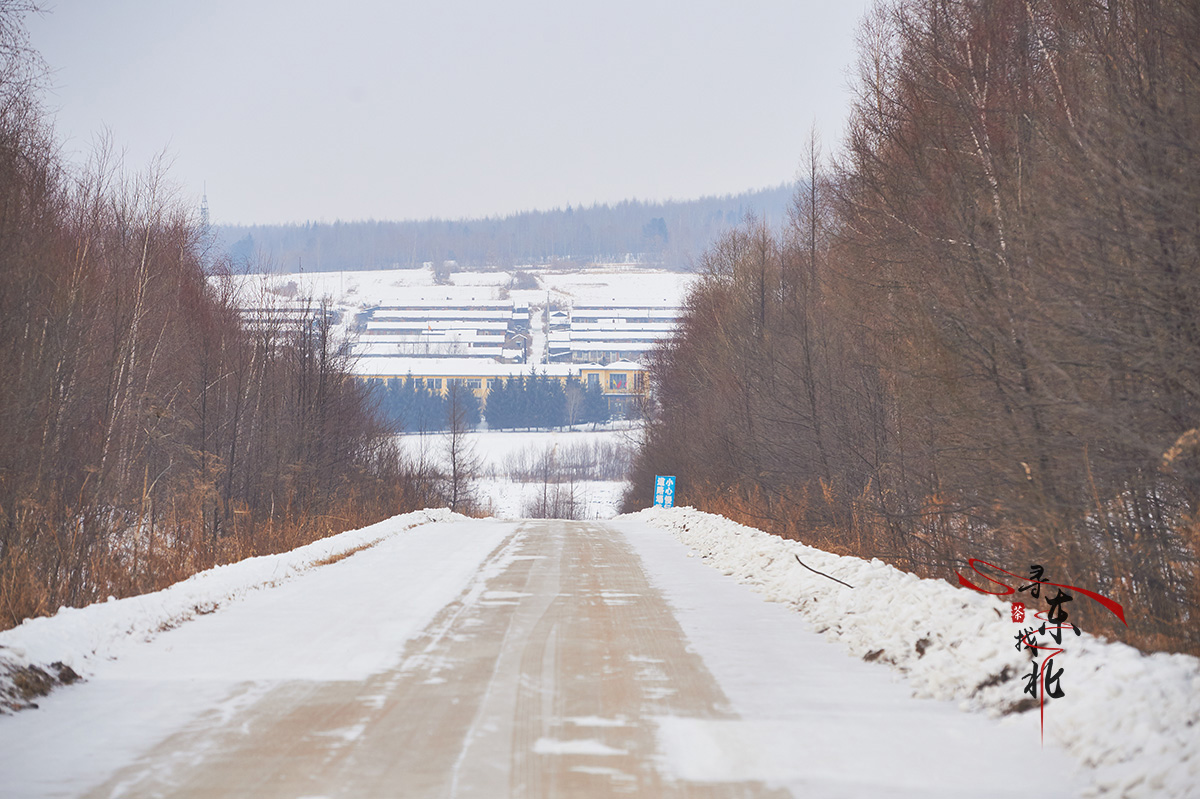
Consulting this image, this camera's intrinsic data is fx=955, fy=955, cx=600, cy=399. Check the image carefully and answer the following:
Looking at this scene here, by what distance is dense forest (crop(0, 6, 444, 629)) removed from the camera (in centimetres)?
1266

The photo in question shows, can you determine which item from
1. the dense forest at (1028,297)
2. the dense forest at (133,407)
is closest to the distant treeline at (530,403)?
the dense forest at (133,407)

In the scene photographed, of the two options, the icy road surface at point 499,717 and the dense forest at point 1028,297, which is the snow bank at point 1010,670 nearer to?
the icy road surface at point 499,717

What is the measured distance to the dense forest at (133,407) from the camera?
12656 millimetres

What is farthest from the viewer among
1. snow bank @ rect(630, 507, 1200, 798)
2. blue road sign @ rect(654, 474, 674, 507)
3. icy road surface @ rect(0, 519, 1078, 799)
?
blue road sign @ rect(654, 474, 674, 507)

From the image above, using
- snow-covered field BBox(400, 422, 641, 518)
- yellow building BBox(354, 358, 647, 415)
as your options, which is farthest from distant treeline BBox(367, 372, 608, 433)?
snow-covered field BBox(400, 422, 641, 518)

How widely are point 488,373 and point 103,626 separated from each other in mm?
139779

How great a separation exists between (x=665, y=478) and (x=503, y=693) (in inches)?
1303

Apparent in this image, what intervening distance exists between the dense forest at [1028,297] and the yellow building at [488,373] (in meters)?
114

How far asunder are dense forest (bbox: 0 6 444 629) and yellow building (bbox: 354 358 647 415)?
99.9 metres

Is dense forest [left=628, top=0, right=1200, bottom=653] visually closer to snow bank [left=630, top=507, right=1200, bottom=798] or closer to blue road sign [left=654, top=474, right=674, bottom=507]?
snow bank [left=630, top=507, right=1200, bottom=798]

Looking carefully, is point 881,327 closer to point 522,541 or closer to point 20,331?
point 522,541

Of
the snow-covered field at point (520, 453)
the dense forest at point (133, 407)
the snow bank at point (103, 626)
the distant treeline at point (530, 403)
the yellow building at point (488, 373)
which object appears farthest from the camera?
the yellow building at point (488, 373)

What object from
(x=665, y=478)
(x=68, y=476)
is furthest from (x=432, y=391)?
(x=68, y=476)

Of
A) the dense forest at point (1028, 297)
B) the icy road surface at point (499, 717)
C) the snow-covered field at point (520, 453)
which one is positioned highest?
the dense forest at point (1028, 297)
